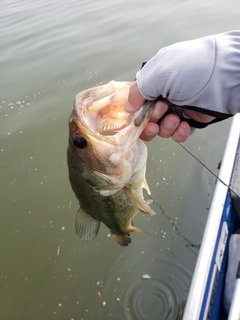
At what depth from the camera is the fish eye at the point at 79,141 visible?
54.2 inches

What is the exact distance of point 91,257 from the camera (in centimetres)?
291

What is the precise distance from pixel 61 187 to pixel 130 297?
1.48 meters

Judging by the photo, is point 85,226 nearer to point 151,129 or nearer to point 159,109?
point 151,129

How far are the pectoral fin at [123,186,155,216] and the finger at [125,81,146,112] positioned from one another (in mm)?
434

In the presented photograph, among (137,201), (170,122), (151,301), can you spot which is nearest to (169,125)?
(170,122)

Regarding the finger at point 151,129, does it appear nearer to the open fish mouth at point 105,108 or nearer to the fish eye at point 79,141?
the open fish mouth at point 105,108

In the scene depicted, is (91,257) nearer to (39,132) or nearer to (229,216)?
(229,216)

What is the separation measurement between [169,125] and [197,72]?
348mm

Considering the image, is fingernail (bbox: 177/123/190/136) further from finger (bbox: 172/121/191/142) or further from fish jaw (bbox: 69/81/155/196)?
fish jaw (bbox: 69/81/155/196)

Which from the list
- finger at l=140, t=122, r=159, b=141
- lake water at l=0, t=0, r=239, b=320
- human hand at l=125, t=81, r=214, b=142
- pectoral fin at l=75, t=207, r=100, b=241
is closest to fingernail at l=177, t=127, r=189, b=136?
human hand at l=125, t=81, r=214, b=142

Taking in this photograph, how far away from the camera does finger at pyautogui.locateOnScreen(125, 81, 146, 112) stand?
1.29 metres

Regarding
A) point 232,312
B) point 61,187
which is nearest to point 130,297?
point 232,312

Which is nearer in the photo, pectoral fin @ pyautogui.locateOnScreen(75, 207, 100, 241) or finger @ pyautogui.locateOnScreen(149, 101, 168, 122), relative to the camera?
finger @ pyautogui.locateOnScreen(149, 101, 168, 122)

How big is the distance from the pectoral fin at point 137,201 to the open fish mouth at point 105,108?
324mm
